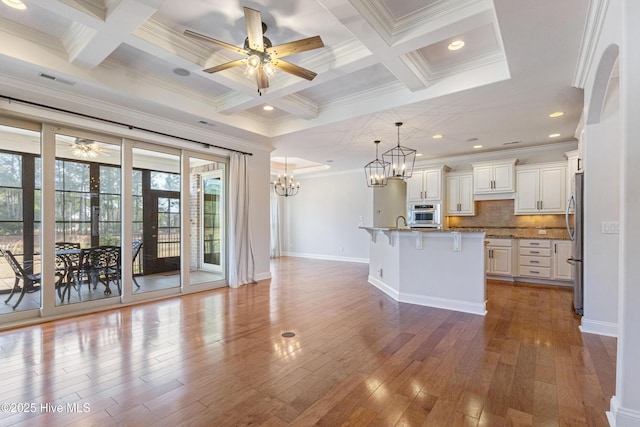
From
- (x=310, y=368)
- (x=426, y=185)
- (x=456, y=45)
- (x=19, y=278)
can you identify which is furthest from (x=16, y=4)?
(x=426, y=185)

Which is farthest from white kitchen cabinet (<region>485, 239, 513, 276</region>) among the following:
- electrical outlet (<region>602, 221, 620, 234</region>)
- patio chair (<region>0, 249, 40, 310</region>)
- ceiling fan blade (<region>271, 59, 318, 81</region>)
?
patio chair (<region>0, 249, 40, 310</region>)

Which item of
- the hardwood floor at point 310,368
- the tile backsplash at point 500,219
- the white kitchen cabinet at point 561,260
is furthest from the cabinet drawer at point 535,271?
the hardwood floor at point 310,368

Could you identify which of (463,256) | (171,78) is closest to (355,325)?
(463,256)

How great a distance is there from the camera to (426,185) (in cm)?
745

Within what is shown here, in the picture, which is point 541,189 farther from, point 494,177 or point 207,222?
point 207,222

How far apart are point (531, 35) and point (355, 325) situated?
3367mm

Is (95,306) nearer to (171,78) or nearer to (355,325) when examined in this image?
(171,78)

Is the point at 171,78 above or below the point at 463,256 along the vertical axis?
above

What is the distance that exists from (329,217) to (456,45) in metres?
7.05

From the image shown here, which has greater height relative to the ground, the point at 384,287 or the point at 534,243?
the point at 534,243

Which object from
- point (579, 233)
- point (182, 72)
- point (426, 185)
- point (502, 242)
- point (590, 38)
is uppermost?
point (182, 72)

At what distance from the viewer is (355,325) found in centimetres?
367

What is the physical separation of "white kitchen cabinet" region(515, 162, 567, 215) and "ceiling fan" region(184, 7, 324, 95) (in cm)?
538

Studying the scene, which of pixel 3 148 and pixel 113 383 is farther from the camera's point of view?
pixel 3 148
